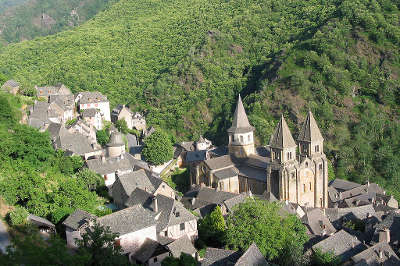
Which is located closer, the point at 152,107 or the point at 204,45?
the point at 152,107

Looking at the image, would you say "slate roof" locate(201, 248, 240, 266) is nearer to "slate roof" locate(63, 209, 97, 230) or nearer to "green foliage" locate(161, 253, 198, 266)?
"green foliage" locate(161, 253, 198, 266)

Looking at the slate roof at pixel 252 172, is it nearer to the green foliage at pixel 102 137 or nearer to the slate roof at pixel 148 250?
the green foliage at pixel 102 137

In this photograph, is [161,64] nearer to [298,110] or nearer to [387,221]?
[298,110]

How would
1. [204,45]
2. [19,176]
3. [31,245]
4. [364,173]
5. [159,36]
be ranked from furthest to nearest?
[159,36] → [204,45] → [364,173] → [19,176] → [31,245]

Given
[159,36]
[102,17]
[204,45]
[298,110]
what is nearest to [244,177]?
[298,110]

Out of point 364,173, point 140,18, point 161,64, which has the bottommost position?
point 364,173

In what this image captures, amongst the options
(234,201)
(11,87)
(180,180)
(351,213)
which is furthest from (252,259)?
(11,87)

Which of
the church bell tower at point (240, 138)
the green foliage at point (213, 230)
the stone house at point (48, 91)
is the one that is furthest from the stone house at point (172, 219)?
the stone house at point (48, 91)
